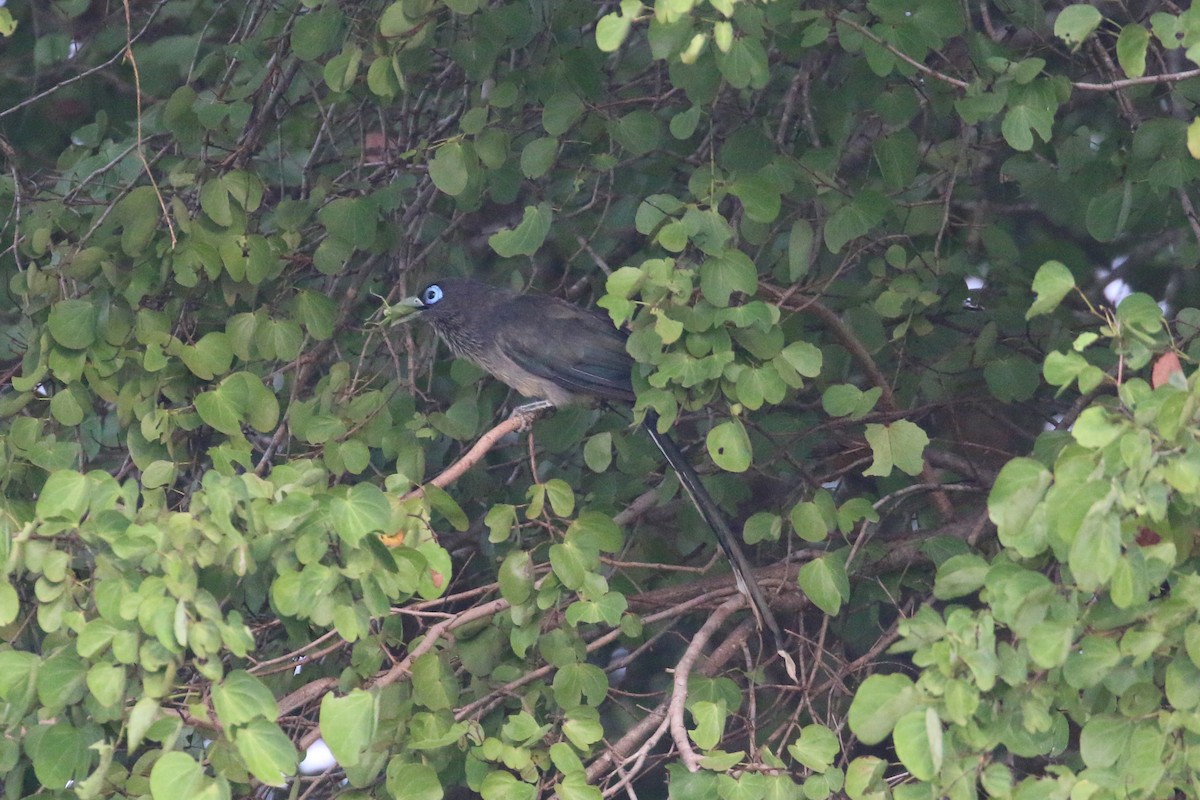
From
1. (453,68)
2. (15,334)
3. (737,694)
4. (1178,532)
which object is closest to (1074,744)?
(737,694)

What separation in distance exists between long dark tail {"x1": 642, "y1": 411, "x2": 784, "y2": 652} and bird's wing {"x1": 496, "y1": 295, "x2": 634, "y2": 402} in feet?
2.69

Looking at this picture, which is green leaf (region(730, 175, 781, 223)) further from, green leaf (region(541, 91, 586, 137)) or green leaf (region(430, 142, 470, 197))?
green leaf (region(430, 142, 470, 197))

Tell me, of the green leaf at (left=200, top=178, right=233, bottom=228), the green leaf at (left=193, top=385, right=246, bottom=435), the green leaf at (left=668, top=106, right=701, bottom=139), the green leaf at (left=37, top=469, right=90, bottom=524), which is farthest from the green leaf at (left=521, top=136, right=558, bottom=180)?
the green leaf at (left=37, top=469, right=90, bottom=524)

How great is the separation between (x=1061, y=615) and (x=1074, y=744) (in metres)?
2.62

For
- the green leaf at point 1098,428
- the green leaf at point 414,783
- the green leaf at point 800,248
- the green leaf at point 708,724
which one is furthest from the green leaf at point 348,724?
the green leaf at point 800,248

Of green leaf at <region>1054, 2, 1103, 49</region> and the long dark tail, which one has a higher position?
green leaf at <region>1054, 2, 1103, 49</region>

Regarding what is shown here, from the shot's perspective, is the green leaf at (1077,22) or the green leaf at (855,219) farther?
the green leaf at (855,219)

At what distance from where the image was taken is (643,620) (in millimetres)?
4812

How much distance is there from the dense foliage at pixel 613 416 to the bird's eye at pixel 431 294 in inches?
6.7

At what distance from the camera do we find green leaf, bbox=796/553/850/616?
4.48 m

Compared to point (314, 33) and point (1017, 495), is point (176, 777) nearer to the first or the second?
point (1017, 495)

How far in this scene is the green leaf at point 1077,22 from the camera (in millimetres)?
3660

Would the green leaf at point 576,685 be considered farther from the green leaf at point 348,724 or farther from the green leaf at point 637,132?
Answer: the green leaf at point 637,132

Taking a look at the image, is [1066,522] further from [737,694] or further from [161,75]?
[161,75]
